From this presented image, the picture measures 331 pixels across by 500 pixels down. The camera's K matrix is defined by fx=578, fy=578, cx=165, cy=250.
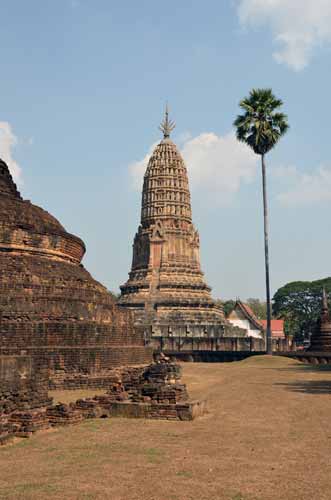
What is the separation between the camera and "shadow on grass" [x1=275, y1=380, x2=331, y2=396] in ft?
58.7

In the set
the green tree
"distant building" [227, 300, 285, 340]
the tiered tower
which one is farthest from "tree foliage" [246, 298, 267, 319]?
the tiered tower

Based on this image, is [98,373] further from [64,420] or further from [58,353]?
[64,420]

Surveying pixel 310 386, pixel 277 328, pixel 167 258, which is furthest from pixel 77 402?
pixel 277 328

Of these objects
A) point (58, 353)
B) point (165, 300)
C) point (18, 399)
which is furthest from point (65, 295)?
point (165, 300)

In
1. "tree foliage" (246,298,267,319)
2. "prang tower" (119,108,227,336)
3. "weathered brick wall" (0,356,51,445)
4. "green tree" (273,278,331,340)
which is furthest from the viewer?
"tree foliage" (246,298,267,319)

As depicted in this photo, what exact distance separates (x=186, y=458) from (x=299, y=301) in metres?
82.6

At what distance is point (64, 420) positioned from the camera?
38.7ft

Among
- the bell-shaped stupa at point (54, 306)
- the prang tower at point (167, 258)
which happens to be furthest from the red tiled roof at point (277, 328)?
the bell-shaped stupa at point (54, 306)

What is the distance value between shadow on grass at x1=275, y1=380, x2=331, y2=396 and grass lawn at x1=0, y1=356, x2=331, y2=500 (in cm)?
326

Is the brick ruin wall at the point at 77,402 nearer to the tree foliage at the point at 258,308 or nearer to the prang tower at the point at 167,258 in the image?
the prang tower at the point at 167,258

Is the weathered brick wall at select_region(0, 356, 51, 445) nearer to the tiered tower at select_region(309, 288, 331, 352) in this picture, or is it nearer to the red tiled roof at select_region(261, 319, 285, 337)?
the tiered tower at select_region(309, 288, 331, 352)

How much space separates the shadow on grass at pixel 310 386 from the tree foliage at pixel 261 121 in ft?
64.0

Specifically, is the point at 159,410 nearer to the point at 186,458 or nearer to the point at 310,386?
the point at 186,458

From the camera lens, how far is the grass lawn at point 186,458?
692 centimetres
